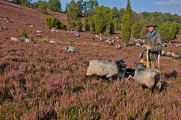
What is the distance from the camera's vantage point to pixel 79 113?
236 inches

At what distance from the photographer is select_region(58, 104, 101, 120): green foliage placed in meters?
5.89

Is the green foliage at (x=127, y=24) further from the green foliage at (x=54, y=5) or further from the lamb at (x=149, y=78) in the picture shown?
the green foliage at (x=54, y=5)

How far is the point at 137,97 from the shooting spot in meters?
7.91

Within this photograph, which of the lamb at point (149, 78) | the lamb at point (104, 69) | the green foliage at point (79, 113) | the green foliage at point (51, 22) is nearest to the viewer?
the green foliage at point (79, 113)

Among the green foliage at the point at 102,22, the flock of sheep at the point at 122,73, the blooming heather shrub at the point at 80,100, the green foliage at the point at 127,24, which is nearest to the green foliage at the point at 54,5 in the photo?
the green foliage at the point at 102,22

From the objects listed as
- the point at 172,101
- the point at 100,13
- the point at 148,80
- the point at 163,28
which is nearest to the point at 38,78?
the point at 148,80

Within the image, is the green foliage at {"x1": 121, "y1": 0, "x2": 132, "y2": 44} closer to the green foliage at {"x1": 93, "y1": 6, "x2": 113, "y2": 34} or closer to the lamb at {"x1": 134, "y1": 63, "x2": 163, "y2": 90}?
the green foliage at {"x1": 93, "y1": 6, "x2": 113, "y2": 34}

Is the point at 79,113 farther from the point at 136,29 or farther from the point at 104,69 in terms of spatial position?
the point at 136,29

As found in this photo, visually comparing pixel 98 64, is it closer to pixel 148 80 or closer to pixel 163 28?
pixel 148 80

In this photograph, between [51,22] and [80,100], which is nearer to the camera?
[80,100]

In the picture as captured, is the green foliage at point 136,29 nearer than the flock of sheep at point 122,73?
No

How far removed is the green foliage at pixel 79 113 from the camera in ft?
19.3

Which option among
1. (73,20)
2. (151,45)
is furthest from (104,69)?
(73,20)

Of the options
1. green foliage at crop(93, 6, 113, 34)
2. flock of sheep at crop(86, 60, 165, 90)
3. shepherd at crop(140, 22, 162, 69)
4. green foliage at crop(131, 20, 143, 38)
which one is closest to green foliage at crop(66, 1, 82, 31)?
green foliage at crop(93, 6, 113, 34)
